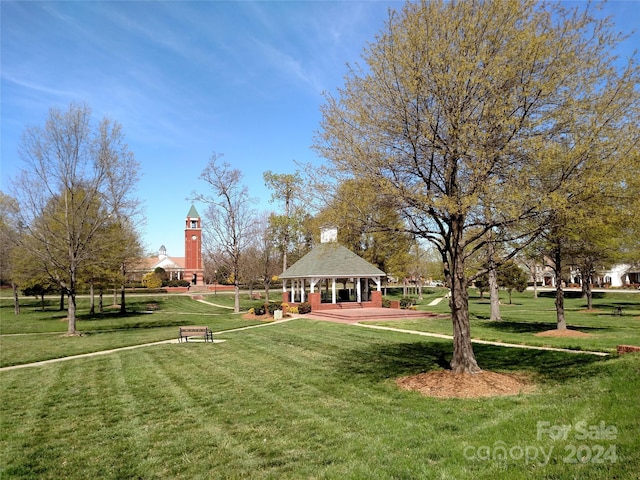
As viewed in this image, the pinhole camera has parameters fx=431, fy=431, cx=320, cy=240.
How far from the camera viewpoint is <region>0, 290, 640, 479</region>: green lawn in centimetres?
560

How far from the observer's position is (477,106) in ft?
30.2

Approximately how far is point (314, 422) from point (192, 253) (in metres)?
83.8

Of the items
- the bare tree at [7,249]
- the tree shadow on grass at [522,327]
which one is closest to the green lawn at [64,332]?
the bare tree at [7,249]

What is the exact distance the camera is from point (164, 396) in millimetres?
9969

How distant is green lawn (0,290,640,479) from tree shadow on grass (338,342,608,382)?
60 mm

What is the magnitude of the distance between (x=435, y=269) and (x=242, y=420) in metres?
52.8

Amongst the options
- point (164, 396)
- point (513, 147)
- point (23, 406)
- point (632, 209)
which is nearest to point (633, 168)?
point (632, 209)

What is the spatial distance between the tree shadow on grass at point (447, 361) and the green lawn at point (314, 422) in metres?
0.06

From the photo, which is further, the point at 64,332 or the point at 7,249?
the point at 7,249

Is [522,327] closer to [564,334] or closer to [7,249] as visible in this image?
[564,334]

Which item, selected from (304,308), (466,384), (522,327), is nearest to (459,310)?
(466,384)

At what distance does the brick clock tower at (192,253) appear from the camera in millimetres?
85938

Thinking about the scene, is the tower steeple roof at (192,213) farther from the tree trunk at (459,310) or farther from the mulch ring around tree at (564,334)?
the tree trunk at (459,310)

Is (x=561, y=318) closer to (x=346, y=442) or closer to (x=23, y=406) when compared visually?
(x=346, y=442)
